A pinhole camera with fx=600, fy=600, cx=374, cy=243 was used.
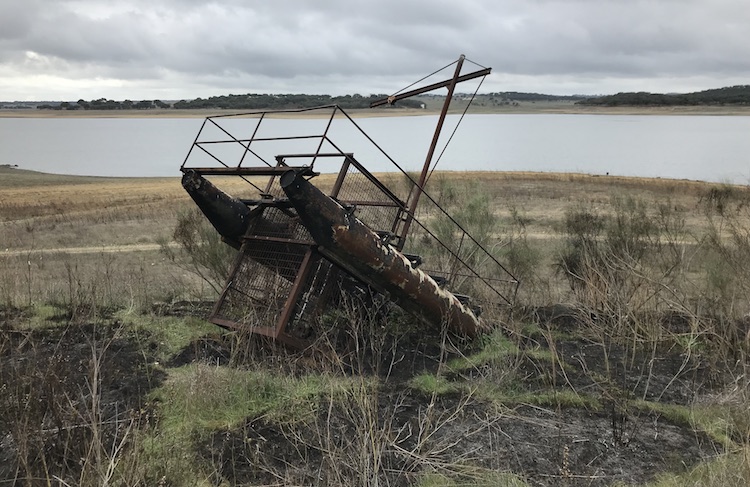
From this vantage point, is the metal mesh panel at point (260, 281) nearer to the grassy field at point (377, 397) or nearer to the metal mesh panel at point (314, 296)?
the metal mesh panel at point (314, 296)

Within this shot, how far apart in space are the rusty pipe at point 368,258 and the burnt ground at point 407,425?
670 millimetres

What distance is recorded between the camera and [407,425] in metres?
5.74

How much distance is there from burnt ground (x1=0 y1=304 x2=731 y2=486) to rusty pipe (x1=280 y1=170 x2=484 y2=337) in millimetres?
670

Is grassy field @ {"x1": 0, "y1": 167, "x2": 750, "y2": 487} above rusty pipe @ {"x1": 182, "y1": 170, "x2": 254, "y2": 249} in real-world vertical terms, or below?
below

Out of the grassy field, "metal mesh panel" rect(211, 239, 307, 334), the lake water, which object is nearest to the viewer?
the grassy field

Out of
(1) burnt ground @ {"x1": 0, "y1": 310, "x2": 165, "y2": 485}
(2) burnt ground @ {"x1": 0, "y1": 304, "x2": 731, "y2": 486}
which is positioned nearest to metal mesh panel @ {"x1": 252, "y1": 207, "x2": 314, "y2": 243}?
(2) burnt ground @ {"x1": 0, "y1": 304, "x2": 731, "y2": 486}

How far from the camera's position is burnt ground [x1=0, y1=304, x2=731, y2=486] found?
187 inches

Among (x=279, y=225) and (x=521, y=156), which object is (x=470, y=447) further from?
(x=521, y=156)

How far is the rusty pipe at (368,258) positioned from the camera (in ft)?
20.5

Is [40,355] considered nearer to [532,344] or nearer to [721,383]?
[532,344]

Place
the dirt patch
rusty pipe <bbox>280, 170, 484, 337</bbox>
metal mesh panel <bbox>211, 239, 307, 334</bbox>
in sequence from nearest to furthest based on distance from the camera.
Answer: the dirt patch → rusty pipe <bbox>280, 170, 484, 337</bbox> → metal mesh panel <bbox>211, 239, 307, 334</bbox>

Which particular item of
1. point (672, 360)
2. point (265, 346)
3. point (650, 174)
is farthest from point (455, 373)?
point (650, 174)

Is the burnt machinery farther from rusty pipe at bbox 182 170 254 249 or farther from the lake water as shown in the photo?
Answer: the lake water

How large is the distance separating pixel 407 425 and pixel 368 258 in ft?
6.15
